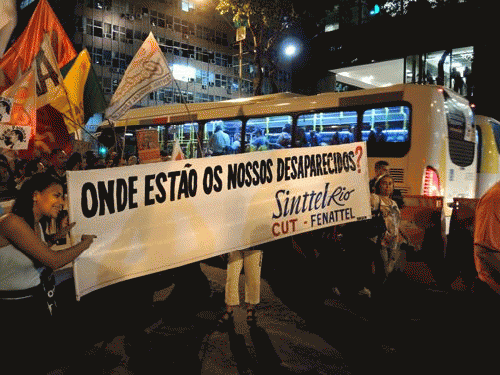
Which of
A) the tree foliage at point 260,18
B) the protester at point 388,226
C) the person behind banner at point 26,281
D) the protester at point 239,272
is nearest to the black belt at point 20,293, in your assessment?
the person behind banner at point 26,281

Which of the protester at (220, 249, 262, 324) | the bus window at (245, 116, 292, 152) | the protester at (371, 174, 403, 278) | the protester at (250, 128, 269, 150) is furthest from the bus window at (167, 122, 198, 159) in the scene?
the protester at (220, 249, 262, 324)

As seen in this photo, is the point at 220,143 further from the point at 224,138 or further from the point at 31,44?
the point at 31,44

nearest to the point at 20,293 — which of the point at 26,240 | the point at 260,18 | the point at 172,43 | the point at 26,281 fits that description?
the point at 26,281

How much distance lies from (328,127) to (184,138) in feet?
16.7

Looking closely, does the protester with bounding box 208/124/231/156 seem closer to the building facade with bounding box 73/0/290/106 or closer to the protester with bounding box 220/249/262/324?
the protester with bounding box 220/249/262/324

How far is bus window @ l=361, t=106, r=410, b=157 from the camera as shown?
8.08m

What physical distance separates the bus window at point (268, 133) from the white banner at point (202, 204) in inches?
186

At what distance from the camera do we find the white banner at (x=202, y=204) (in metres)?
3.18

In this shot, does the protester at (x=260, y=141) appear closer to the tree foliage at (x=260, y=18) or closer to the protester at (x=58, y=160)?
the protester at (x=58, y=160)

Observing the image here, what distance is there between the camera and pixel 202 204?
3912 mm

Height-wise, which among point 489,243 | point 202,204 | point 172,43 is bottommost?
point 489,243

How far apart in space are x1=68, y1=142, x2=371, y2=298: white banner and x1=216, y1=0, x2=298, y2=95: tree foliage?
14623mm

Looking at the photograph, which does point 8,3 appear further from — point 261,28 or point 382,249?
point 261,28

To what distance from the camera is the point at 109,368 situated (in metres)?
3.78
